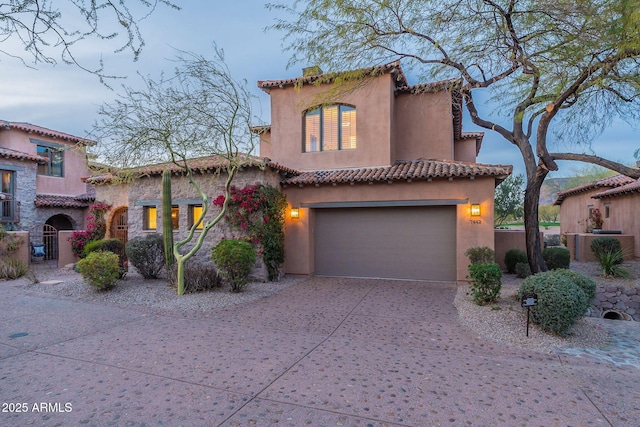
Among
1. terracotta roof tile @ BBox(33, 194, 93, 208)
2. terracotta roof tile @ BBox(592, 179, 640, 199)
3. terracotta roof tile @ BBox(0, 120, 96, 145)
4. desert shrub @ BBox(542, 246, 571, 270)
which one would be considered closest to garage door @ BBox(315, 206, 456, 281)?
desert shrub @ BBox(542, 246, 571, 270)

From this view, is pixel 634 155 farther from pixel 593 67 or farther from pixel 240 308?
pixel 240 308

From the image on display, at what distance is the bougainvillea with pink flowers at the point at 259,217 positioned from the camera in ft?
36.5

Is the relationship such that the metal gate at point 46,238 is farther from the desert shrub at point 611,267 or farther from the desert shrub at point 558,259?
the desert shrub at point 611,267

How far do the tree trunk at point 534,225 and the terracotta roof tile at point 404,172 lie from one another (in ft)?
3.22

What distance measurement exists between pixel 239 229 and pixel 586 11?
10.6 meters

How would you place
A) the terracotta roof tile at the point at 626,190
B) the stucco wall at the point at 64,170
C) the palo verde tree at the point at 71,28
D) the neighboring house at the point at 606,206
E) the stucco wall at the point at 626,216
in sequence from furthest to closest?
the stucco wall at the point at 64,170, the neighboring house at the point at 606,206, the stucco wall at the point at 626,216, the terracotta roof tile at the point at 626,190, the palo verde tree at the point at 71,28

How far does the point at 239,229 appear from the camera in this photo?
11.5 metres

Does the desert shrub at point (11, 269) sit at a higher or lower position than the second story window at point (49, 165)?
lower

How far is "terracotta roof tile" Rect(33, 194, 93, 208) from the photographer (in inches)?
714

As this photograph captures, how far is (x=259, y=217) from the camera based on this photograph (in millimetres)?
11320

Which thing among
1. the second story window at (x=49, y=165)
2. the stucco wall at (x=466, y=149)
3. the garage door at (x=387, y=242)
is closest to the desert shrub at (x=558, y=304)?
the garage door at (x=387, y=242)

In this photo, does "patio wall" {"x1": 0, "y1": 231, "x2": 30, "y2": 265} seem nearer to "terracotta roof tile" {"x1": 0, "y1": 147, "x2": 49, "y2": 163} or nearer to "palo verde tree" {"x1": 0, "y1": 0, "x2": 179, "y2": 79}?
"terracotta roof tile" {"x1": 0, "y1": 147, "x2": 49, "y2": 163}

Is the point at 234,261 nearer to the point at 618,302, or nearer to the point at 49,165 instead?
the point at 618,302

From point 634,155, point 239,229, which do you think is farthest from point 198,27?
point 634,155
